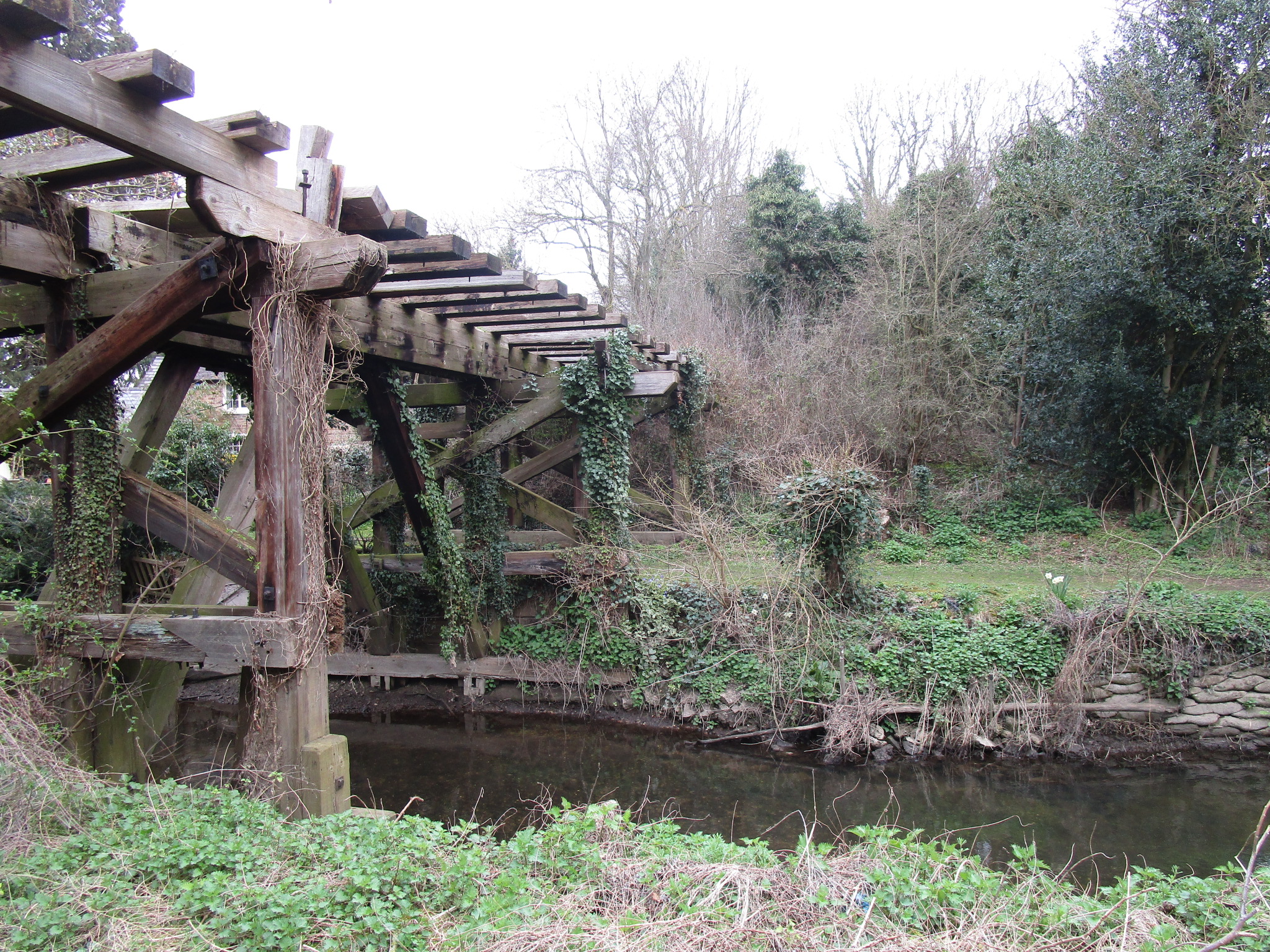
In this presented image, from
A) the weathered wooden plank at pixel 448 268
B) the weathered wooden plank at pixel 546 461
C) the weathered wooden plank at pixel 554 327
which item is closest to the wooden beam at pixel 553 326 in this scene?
the weathered wooden plank at pixel 554 327

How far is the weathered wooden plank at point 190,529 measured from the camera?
14.4 feet

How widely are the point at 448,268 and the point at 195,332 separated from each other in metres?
2.11

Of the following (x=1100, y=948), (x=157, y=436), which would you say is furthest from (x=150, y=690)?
(x=1100, y=948)

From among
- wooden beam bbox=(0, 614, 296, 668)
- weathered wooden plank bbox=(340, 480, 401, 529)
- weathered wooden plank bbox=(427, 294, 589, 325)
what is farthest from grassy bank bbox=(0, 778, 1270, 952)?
weathered wooden plank bbox=(340, 480, 401, 529)

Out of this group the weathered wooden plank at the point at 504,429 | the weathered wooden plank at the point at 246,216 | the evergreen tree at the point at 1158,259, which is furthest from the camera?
the evergreen tree at the point at 1158,259

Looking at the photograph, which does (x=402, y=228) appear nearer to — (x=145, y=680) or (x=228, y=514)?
(x=228, y=514)

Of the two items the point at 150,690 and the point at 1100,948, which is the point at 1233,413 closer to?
the point at 1100,948

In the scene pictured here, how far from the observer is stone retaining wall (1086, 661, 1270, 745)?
26.7ft

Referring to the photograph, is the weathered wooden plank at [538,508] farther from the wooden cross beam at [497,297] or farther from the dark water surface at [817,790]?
the wooden cross beam at [497,297]

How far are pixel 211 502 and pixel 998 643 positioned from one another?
10.5 meters

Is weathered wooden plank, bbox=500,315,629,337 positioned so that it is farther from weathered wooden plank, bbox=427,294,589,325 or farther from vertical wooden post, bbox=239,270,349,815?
vertical wooden post, bbox=239,270,349,815

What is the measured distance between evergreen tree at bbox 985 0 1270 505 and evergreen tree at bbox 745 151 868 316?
4470 millimetres

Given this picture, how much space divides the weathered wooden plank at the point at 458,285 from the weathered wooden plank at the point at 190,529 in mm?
1969

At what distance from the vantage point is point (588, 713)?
29.0 ft
